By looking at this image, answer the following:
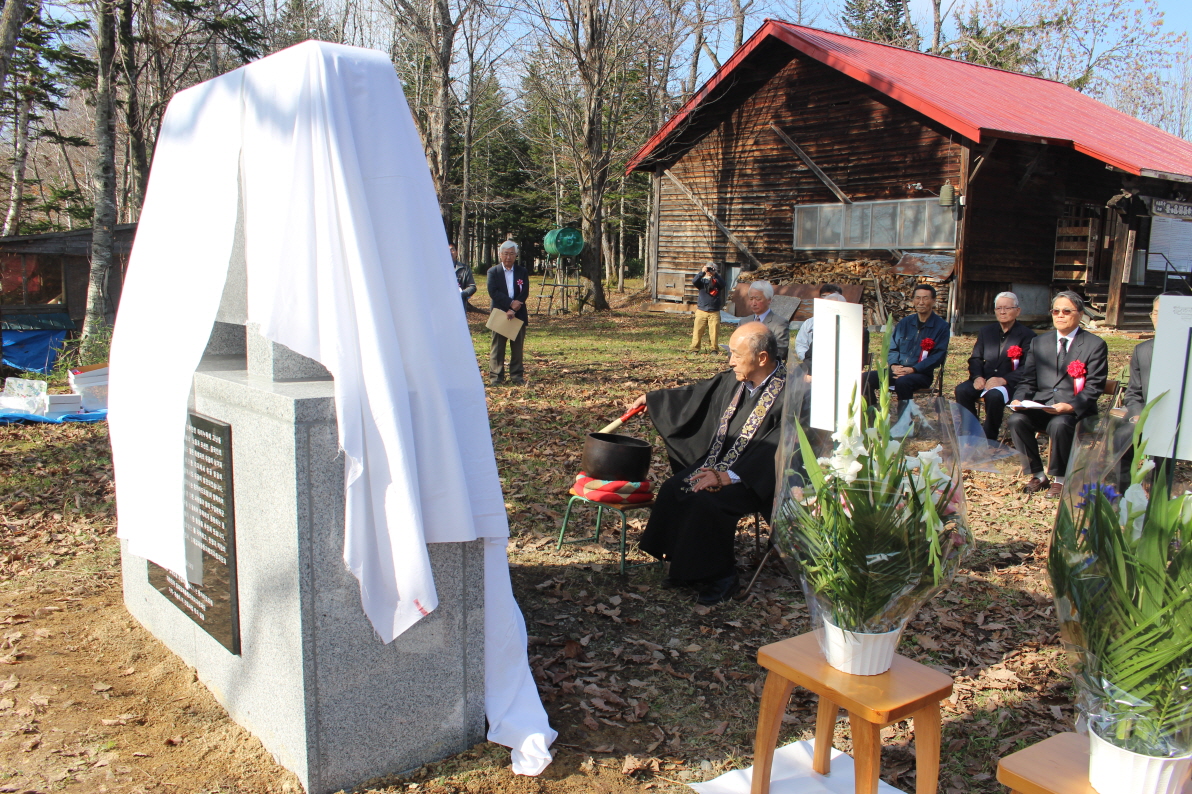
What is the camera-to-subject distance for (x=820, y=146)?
66.8 ft

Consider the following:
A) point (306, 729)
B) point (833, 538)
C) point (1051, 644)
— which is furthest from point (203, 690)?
point (1051, 644)

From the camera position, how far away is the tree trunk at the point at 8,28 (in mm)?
8141

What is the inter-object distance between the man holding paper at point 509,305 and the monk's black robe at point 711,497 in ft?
20.1

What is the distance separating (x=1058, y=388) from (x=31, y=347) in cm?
1425

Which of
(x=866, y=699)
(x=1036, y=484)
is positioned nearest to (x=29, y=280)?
(x=1036, y=484)

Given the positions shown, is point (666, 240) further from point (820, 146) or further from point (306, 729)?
point (306, 729)

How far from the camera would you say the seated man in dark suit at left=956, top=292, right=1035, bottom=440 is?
783 cm

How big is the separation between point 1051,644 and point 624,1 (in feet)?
67.6

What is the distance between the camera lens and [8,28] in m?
8.30

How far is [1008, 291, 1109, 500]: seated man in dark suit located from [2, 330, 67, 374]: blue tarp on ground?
13.0 metres

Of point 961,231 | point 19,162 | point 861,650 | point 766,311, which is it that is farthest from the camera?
point 19,162

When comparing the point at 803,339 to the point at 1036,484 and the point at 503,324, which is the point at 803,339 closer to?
the point at 1036,484

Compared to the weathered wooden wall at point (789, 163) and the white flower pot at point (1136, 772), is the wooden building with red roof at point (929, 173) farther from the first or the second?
the white flower pot at point (1136, 772)

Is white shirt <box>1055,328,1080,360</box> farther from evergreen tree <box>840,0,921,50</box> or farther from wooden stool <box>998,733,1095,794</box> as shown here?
evergreen tree <box>840,0,921,50</box>
